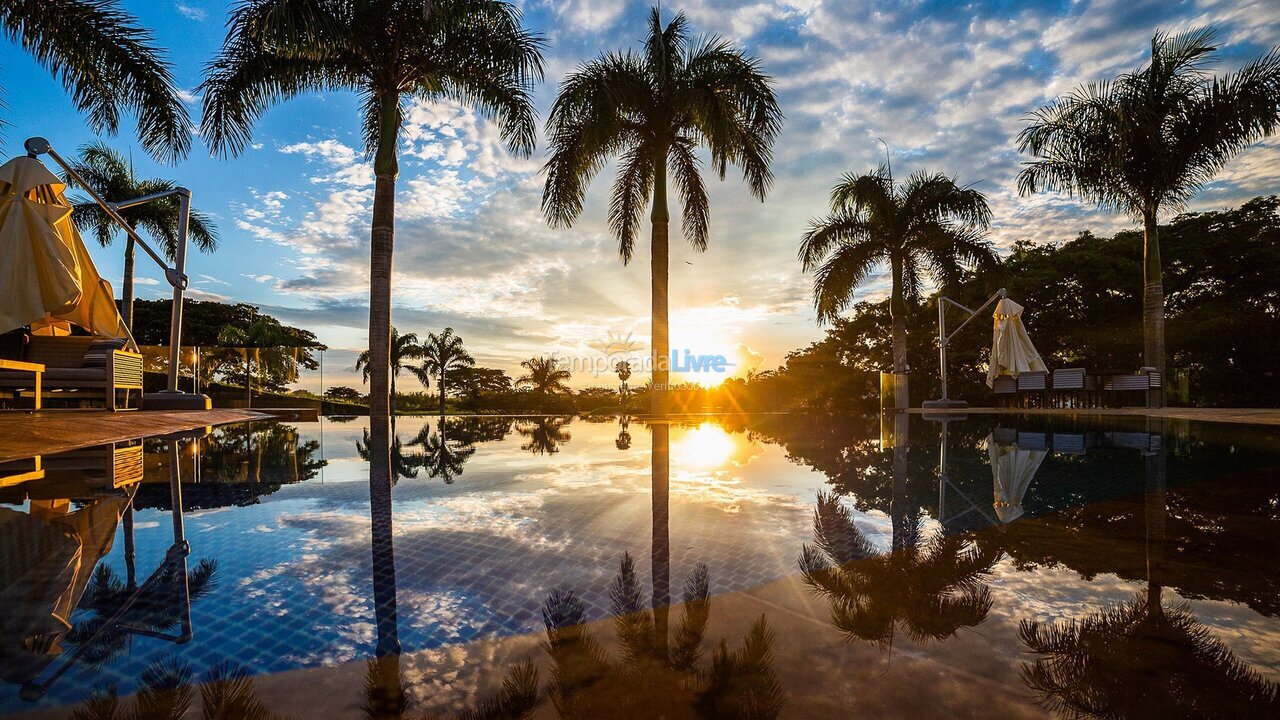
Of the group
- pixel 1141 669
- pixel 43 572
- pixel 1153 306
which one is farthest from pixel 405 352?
pixel 1141 669

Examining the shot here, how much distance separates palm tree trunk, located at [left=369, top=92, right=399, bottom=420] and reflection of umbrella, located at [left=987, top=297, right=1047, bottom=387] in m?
14.3

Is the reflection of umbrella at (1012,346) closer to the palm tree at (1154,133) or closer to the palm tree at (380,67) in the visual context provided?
the palm tree at (1154,133)

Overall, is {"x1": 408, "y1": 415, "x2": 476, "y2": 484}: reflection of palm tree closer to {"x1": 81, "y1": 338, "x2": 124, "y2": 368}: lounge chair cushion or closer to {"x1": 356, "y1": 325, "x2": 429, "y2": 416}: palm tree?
{"x1": 81, "y1": 338, "x2": 124, "y2": 368}: lounge chair cushion

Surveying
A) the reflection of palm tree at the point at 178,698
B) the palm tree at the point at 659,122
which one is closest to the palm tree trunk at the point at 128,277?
the palm tree at the point at 659,122

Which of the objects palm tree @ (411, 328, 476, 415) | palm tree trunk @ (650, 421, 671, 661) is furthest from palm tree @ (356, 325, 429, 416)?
palm tree trunk @ (650, 421, 671, 661)

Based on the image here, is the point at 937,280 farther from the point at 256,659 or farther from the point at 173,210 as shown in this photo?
the point at 173,210

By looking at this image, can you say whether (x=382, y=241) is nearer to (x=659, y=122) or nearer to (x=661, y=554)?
(x=659, y=122)

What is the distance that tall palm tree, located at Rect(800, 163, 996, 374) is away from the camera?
14.6 meters

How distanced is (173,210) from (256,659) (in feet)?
78.2

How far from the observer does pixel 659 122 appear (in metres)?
10.3

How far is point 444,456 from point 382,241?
5.49 meters

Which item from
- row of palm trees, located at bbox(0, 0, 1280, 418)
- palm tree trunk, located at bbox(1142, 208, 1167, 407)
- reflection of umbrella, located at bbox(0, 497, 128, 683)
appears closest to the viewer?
reflection of umbrella, located at bbox(0, 497, 128, 683)

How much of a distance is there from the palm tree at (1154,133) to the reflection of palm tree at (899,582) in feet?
51.2

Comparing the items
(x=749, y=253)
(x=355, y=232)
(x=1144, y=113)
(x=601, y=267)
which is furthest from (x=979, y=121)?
(x=355, y=232)
